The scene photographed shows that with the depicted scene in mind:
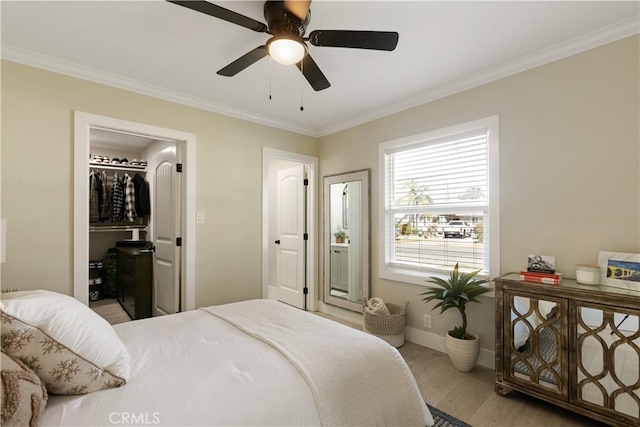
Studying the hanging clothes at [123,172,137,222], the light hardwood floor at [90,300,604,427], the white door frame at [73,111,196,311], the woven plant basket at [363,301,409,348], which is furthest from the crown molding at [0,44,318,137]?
the light hardwood floor at [90,300,604,427]

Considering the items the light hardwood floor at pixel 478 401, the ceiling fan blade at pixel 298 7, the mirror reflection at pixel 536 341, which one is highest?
the ceiling fan blade at pixel 298 7

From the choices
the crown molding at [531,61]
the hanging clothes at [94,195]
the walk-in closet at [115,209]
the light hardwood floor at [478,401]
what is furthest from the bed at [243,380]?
the hanging clothes at [94,195]

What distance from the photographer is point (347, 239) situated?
12.4 feet

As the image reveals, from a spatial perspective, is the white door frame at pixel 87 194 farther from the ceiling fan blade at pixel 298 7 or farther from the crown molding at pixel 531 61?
the crown molding at pixel 531 61

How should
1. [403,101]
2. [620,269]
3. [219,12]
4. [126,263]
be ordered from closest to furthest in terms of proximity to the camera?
[219,12] → [620,269] → [403,101] → [126,263]

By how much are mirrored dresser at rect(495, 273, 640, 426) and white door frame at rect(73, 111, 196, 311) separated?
2.79 metres

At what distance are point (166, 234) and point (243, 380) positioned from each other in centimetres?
266

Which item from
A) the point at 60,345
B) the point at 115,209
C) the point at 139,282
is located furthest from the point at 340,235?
the point at 115,209

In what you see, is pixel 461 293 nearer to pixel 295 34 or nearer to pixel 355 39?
pixel 355 39

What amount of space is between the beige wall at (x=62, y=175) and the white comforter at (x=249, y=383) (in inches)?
46.0

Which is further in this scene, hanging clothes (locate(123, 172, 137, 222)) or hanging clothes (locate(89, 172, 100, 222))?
hanging clothes (locate(123, 172, 137, 222))

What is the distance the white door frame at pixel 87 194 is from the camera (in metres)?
2.41

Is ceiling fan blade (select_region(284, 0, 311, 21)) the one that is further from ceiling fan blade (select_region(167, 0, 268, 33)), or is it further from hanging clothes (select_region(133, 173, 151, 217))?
hanging clothes (select_region(133, 173, 151, 217))

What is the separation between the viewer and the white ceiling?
1769 millimetres
